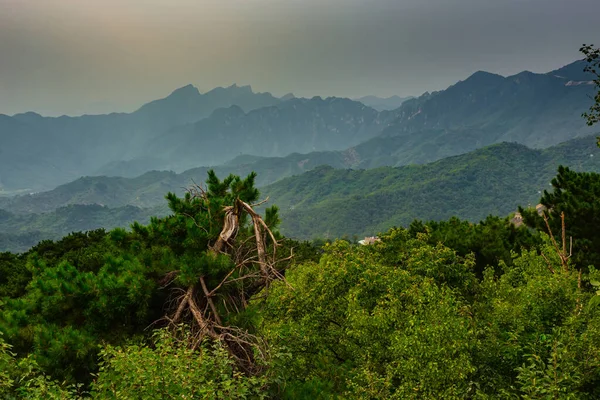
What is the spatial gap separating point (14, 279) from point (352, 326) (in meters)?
→ 13.7

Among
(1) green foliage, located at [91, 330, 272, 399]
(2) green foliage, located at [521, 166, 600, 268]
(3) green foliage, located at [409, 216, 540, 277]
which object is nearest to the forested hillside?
(1) green foliage, located at [91, 330, 272, 399]

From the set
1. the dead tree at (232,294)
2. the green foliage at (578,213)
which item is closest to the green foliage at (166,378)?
the dead tree at (232,294)

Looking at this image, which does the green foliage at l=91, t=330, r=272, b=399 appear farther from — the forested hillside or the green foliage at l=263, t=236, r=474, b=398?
the green foliage at l=263, t=236, r=474, b=398

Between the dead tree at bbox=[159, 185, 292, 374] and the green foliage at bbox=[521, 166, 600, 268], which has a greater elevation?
the dead tree at bbox=[159, 185, 292, 374]

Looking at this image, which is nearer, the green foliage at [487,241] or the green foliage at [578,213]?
the green foliage at [578,213]

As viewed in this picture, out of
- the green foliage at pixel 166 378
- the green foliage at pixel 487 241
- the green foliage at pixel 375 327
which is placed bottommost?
the green foliage at pixel 487 241

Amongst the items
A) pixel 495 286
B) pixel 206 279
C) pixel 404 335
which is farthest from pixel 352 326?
pixel 495 286

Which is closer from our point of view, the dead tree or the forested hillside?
the forested hillside

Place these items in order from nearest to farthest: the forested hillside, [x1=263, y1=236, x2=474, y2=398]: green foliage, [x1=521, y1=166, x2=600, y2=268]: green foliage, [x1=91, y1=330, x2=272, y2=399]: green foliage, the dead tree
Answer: [x1=91, y1=330, x2=272, y2=399]: green foliage
the forested hillside
the dead tree
[x1=263, y1=236, x2=474, y2=398]: green foliage
[x1=521, y1=166, x2=600, y2=268]: green foliage

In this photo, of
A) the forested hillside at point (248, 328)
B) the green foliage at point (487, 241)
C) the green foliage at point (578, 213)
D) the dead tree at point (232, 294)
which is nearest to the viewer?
the forested hillside at point (248, 328)

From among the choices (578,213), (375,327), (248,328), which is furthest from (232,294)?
(578,213)

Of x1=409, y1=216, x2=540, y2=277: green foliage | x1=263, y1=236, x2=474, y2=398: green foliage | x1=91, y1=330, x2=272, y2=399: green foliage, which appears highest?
x1=91, y1=330, x2=272, y2=399: green foliage

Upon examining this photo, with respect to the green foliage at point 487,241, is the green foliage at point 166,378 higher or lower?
higher

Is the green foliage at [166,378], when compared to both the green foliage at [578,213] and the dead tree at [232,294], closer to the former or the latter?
the dead tree at [232,294]
